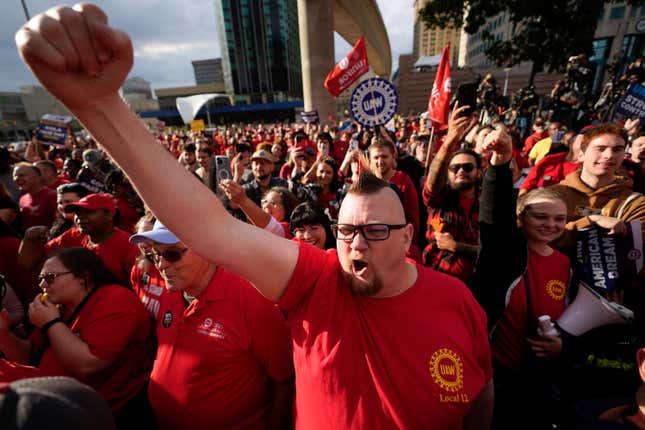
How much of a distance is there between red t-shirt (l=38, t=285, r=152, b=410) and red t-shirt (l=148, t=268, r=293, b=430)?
38 centimetres

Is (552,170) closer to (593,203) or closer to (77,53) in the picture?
(593,203)

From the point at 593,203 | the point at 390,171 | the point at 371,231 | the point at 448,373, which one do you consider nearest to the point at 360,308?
the point at 371,231

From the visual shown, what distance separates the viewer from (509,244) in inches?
77.9

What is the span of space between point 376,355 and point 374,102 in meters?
3.94

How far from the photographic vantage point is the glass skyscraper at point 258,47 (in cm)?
5425

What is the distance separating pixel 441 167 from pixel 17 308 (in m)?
3.82

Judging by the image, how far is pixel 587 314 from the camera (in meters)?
1.88

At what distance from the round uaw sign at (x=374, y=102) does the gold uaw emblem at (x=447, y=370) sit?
3764 millimetres

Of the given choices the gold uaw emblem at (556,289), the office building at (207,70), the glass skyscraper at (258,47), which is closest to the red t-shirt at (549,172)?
the gold uaw emblem at (556,289)

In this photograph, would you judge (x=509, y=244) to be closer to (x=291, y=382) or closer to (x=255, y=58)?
(x=291, y=382)

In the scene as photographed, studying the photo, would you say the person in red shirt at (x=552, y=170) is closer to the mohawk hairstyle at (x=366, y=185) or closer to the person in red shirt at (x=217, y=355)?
the mohawk hairstyle at (x=366, y=185)

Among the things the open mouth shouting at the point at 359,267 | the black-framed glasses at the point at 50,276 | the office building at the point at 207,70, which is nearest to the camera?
the open mouth shouting at the point at 359,267

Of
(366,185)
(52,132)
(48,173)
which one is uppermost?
(366,185)

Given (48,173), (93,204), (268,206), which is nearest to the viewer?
(93,204)
